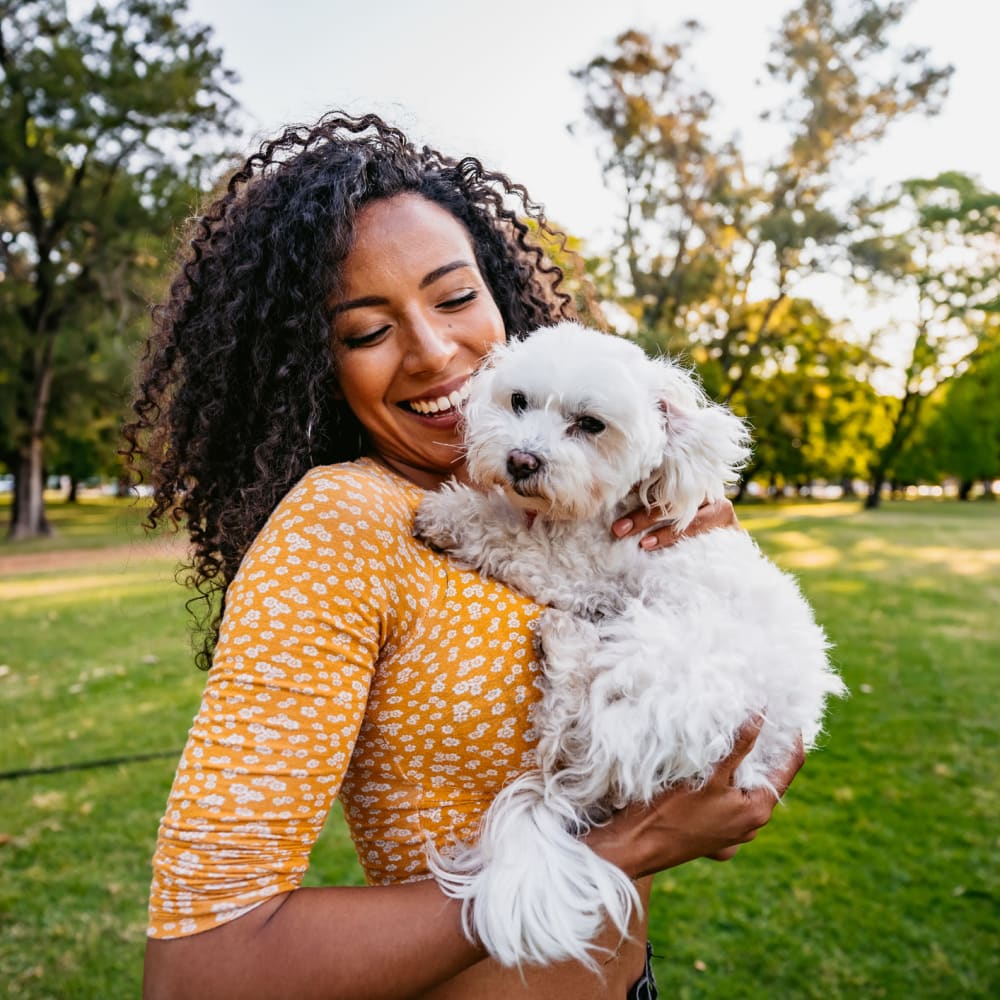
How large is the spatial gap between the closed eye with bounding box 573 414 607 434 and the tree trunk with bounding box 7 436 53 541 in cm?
2634

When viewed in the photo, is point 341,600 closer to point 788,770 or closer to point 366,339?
point 366,339

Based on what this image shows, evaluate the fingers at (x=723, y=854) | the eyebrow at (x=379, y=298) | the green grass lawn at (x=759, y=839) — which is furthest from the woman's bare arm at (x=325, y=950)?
the green grass lawn at (x=759, y=839)

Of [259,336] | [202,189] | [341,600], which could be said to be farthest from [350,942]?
[202,189]

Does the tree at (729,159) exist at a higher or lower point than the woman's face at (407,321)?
higher

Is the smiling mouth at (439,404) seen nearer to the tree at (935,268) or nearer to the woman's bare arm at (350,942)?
the woman's bare arm at (350,942)

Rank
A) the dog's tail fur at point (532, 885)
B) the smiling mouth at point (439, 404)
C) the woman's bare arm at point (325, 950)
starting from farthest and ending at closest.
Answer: the smiling mouth at point (439, 404), the dog's tail fur at point (532, 885), the woman's bare arm at point (325, 950)

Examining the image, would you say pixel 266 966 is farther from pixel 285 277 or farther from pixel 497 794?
pixel 285 277

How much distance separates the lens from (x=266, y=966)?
3.68 feet

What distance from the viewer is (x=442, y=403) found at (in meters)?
2.01

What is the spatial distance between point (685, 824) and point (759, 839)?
4479 mm

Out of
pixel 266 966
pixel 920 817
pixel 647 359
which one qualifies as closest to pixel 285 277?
pixel 647 359

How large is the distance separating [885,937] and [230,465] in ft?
14.4

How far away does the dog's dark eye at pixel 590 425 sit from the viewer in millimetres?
2006

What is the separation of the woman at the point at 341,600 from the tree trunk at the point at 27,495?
84.6ft
